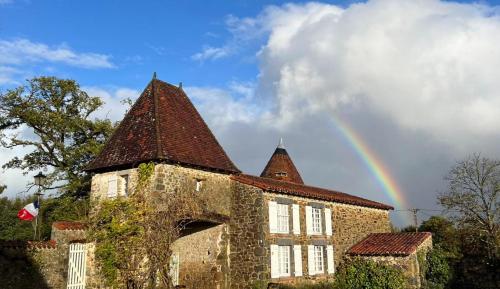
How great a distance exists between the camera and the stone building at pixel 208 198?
17.8 metres

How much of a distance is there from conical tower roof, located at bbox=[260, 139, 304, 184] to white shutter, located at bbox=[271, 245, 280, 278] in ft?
43.8

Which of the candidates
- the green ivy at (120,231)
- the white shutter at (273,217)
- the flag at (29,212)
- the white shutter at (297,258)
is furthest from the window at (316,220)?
the flag at (29,212)

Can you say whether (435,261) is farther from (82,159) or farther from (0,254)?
(82,159)

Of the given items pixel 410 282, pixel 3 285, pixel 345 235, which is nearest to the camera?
pixel 3 285

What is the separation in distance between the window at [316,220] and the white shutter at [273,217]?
324 cm

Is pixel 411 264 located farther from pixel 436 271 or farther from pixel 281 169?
pixel 281 169

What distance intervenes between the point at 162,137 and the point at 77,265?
19.2 feet

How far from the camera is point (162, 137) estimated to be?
18078 millimetres

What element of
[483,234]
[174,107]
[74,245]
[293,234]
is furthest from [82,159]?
[483,234]

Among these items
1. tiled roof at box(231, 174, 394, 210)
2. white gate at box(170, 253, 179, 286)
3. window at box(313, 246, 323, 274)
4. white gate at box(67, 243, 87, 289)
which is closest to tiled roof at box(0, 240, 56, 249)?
white gate at box(67, 243, 87, 289)

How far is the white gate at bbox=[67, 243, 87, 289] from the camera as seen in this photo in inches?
648

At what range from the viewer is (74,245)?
1664cm

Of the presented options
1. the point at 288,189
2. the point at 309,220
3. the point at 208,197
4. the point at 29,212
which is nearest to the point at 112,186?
the point at 29,212

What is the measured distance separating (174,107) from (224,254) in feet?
23.3
